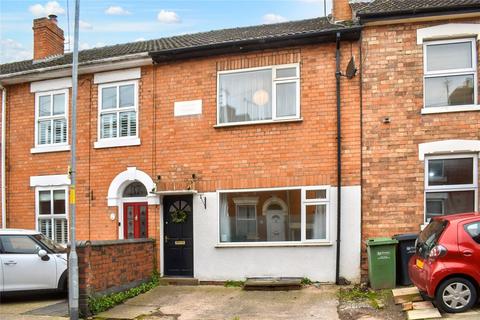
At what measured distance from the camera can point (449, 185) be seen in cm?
1095

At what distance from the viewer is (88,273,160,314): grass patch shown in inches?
376

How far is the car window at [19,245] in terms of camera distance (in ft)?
34.4

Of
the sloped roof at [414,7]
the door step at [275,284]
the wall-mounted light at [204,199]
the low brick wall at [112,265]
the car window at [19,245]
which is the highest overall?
the sloped roof at [414,7]

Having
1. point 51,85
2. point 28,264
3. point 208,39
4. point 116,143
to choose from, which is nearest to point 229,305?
point 28,264

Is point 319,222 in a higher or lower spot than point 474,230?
lower

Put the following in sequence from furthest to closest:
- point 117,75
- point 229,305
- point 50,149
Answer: point 50,149 < point 117,75 < point 229,305

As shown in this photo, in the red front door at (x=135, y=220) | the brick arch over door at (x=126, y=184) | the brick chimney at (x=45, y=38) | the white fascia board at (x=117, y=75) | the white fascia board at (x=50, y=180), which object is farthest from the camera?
the brick chimney at (x=45, y=38)

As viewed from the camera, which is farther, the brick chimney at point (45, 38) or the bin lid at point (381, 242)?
the brick chimney at point (45, 38)

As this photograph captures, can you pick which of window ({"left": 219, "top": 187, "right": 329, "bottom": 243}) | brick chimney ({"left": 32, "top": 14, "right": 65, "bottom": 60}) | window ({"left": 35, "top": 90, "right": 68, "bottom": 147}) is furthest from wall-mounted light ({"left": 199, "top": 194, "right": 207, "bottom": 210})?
brick chimney ({"left": 32, "top": 14, "right": 65, "bottom": 60})

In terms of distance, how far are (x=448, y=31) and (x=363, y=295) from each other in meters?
5.87

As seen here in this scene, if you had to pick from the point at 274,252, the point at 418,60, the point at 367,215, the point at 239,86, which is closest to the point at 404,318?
the point at 367,215

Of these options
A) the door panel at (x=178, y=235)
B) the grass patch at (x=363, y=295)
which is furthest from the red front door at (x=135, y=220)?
the grass patch at (x=363, y=295)

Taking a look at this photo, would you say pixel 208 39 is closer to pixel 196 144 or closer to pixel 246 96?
pixel 246 96

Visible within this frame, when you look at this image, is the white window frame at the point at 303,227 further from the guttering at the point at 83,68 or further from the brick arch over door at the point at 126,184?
the guttering at the point at 83,68
